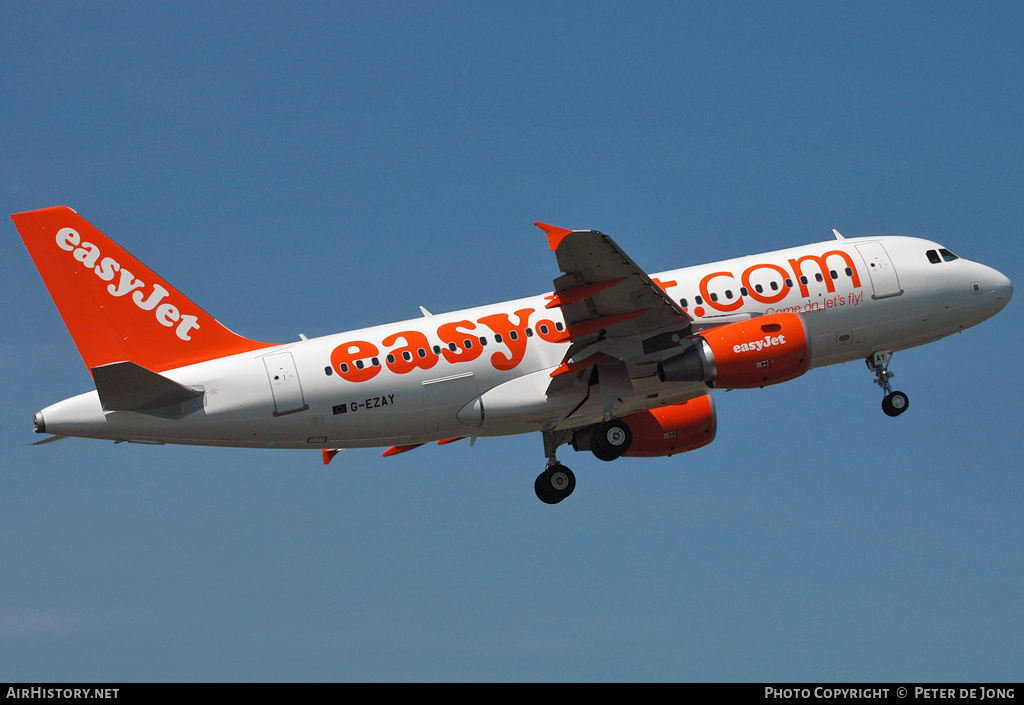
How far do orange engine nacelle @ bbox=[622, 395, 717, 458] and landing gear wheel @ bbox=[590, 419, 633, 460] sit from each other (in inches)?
173

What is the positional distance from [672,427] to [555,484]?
4.83 metres

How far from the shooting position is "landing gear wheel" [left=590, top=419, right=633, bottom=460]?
36312mm

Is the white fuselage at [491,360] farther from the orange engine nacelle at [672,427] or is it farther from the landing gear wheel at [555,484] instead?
the orange engine nacelle at [672,427]

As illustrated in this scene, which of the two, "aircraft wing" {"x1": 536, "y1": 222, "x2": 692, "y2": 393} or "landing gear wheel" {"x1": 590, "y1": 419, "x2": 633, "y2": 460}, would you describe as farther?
"landing gear wheel" {"x1": 590, "y1": 419, "x2": 633, "y2": 460}

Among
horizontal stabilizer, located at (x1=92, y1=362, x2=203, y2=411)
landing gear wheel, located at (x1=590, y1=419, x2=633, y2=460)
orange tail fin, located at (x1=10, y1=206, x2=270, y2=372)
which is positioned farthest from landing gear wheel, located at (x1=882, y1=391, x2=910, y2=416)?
horizontal stabilizer, located at (x1=92, y1=362, x2=203, y2=411)

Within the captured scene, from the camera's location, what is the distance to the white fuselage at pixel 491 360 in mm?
33281

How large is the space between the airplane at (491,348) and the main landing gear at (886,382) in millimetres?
246

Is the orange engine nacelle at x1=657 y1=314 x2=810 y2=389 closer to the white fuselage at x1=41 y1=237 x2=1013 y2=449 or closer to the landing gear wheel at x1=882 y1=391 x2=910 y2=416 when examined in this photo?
the white fuselage at x1=41 y1=237 x2=1013 y2=449

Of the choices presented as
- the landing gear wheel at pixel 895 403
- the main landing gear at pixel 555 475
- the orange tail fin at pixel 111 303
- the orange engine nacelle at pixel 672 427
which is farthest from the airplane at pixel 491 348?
the orange engine nacelle at pixel 672 427

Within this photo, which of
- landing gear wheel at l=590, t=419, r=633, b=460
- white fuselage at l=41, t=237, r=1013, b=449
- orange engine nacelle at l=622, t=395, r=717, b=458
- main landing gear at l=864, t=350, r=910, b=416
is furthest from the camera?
orange engine nacelle at l=622, t=395, r=717, b=458

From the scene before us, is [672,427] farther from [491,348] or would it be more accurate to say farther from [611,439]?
[491,348]
